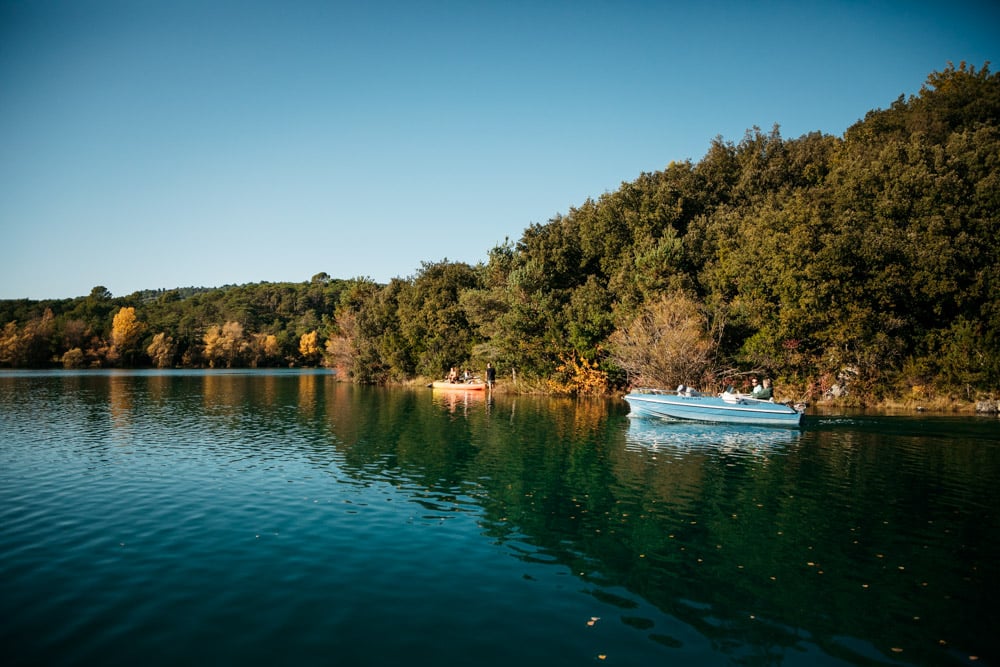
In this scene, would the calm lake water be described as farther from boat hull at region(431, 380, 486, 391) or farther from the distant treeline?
boat hull at region(431, 380, 486, 391)

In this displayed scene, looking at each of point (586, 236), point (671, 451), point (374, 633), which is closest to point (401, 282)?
point (586, 236)

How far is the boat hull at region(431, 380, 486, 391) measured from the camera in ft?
178

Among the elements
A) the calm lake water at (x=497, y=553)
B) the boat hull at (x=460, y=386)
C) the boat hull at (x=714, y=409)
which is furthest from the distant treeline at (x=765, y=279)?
the calm lake water at (x=497, y=553)

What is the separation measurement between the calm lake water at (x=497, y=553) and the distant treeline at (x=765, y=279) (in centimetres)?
1688

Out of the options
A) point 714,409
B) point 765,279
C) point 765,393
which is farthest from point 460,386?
point 765,393

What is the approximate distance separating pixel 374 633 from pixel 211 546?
5.38 metres

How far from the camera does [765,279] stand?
134 ft

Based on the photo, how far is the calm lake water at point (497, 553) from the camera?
7754 mm

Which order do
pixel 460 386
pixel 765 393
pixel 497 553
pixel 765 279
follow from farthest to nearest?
pixel 460 386 → pixel 765 279 → pixel 765 393 → pixel 497 553

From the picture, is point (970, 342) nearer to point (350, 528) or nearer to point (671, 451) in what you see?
point (671, 451)

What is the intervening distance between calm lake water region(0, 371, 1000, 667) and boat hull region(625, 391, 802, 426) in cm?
523

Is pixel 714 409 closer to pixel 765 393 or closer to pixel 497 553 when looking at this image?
pixel 765 393

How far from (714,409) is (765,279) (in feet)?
49.6

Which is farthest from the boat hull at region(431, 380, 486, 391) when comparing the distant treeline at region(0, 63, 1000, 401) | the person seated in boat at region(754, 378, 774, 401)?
the person seated in boat at region(754, 378, 774, 401)
